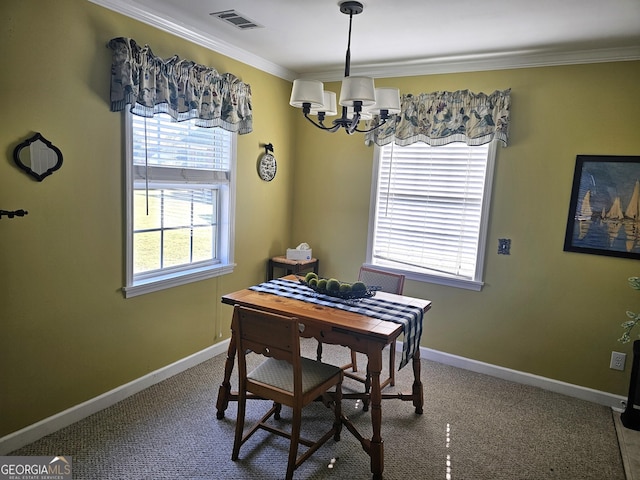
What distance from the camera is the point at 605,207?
9.56 feet

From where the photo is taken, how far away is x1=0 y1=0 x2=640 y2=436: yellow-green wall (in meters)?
2.17

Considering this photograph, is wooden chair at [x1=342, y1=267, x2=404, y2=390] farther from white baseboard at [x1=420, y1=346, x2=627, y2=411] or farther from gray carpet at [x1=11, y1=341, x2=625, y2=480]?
white baseboard at [x1=420, y1=346, x2=627, y2=411]

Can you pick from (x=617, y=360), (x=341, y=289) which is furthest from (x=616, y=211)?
(x=341, y=289)

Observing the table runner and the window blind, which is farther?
the window blind

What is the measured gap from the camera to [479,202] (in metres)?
3.38

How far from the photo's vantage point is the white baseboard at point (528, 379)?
3039 millimetres

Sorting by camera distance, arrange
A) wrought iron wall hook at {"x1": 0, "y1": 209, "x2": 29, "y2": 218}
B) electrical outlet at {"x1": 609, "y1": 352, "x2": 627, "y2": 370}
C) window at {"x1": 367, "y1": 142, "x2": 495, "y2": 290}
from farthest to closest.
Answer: window at {"x1": 367, "y1": 142, "x2": 495, "y2": 290}
electrical outlet at {"x1": 609, "y1": 352, "x2": 627, "y2": 370}
wrought iron wall hook at {"x1": 0, "y1": 209, "x2": 29, "y2": 218}

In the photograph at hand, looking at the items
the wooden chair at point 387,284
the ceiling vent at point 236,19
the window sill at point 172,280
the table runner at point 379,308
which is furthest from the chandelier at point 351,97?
the window sill at point 172,280

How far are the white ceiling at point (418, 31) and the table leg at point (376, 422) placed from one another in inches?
76.0

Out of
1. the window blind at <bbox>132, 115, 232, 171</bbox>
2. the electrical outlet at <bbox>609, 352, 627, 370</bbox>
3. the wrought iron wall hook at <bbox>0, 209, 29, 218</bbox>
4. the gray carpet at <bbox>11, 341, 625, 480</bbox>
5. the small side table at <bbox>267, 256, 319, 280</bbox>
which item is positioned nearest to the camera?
the wrought iron wall hook at <bbox>0, 209, 29, 218</bbox>

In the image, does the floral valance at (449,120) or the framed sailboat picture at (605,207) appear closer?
the framed sailboat picture at (605,207)

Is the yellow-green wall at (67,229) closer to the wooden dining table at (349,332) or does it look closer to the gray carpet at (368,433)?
the gray carpet at (368,433)

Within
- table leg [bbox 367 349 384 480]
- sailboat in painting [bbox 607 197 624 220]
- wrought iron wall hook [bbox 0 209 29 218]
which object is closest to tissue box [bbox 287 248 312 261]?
table leg [bbox 367 349 384 480]

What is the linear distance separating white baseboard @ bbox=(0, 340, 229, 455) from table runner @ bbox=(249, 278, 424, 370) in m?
0.97
